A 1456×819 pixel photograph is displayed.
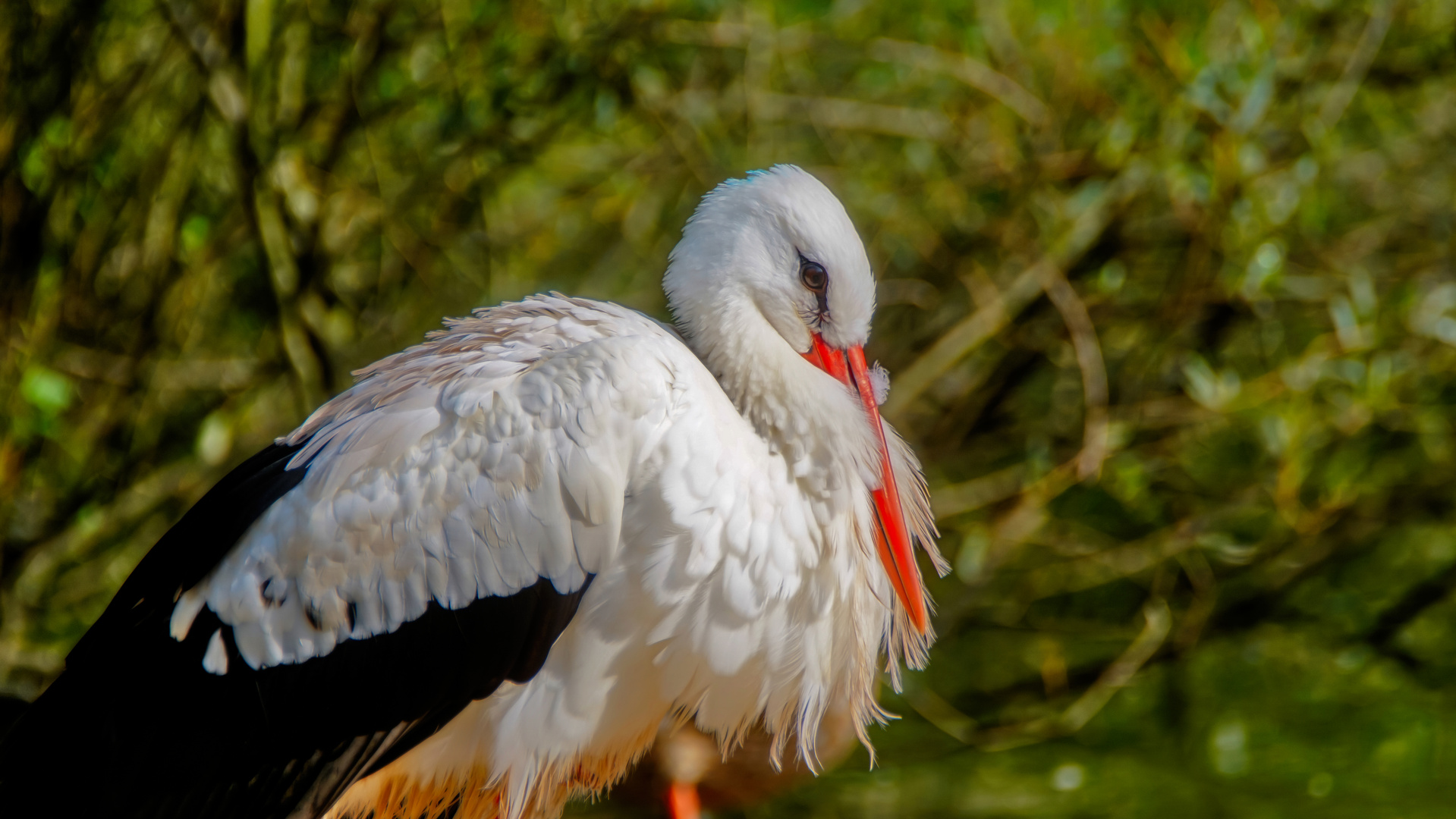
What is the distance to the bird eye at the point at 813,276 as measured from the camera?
2.32 metres

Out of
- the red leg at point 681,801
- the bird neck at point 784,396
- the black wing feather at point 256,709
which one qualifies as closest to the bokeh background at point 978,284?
the red leg at point 681,801

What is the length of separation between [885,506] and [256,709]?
3.79 feet

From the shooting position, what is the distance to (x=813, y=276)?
2336 millimetres

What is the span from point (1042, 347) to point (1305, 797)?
1.53 m

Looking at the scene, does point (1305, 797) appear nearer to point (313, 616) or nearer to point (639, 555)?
point (639, 555)

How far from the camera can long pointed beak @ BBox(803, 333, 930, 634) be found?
236 centimetres

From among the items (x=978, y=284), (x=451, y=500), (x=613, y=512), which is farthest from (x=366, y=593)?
(x=978, y=284)

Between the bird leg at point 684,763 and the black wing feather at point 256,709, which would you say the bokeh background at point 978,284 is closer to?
the bird leg at point 684,763

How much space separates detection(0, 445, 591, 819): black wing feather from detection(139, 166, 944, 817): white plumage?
32 millimetres

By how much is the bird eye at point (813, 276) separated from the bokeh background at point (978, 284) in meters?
1.37

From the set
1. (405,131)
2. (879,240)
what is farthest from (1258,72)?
(405,131)

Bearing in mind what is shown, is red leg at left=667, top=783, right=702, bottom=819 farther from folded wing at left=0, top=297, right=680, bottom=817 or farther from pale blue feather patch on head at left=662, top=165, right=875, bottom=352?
pale blue feather patch on head at left=662, top=165, right=875, bottom=352

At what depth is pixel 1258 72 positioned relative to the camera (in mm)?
3252

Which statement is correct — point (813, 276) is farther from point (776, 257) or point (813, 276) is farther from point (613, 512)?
point (613, 512)
